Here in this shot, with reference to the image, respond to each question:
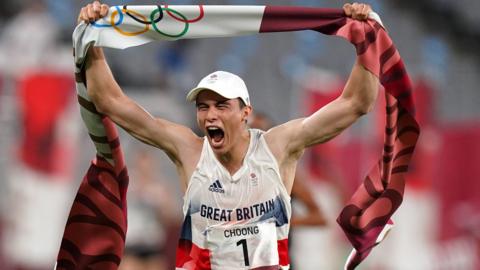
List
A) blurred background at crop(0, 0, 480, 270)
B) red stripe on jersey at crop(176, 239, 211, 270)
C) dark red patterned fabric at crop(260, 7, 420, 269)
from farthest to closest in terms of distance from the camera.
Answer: blurred background at crop(0, 0, 480, 270) < dark red patterned fabric at crop(260, 7, 420, 269) < red stripe on jersey at crop(176, 239, 211, 270)

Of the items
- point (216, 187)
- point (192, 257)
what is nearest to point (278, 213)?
point (216, 187)

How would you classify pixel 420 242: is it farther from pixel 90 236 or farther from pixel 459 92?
pixel 90 236

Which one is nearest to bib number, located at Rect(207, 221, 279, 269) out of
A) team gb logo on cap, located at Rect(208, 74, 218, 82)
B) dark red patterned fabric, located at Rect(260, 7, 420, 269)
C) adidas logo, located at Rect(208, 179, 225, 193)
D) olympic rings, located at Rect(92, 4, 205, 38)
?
adidas logo, located at Rect(208, 179, 225, 193)

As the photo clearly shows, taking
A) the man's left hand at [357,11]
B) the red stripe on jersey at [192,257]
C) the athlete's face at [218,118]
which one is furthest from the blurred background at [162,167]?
the man's left hand at [357,11]

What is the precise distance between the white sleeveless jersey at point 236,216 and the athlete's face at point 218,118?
0.48 feet

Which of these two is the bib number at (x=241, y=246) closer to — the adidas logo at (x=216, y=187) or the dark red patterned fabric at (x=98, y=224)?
the adidas logo at (x=216, y=187)

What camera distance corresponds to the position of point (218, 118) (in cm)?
638

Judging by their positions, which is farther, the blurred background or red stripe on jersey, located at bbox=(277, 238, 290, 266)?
the blurred background

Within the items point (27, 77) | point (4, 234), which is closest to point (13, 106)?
point (27, 77)

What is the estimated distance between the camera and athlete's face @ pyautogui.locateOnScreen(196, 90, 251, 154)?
6387 mm

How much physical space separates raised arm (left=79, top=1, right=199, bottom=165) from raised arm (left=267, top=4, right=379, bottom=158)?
0.48 metres

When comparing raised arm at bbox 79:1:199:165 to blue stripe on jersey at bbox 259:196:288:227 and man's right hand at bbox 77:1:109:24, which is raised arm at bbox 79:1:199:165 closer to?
man's right hand at bbox 77:1:109:24

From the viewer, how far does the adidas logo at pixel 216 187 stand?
6461mm

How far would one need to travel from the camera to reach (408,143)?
→ 7.21 meters
